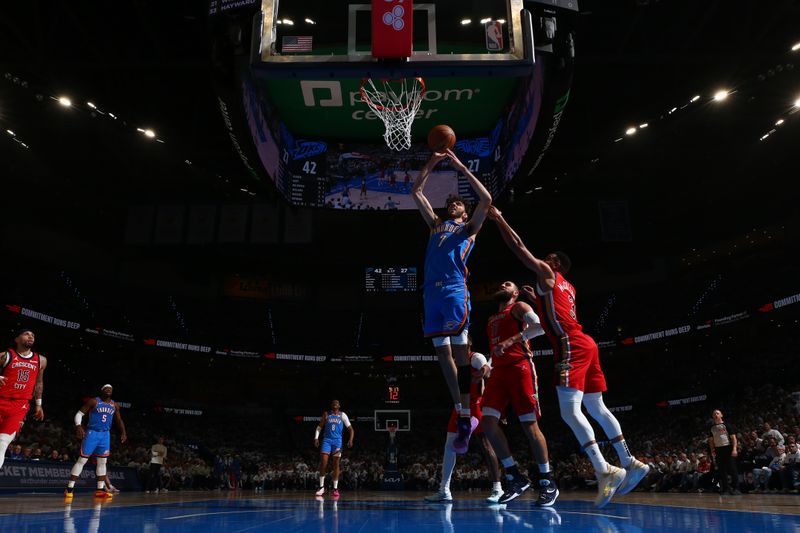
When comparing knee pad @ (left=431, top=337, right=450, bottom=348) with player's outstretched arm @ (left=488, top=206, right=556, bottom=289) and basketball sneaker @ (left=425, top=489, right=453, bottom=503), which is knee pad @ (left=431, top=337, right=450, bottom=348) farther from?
basketball sneaker @ (left=425, top=489, right=453, bottom=503)

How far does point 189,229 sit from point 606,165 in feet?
52.6

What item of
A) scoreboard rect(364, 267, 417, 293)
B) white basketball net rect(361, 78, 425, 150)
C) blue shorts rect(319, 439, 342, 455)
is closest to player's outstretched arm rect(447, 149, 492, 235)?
white basketball net rect(361, 78, 425, 150)

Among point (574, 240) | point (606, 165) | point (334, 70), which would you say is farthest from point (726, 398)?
point (334, 70)

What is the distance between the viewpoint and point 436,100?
13812 mm

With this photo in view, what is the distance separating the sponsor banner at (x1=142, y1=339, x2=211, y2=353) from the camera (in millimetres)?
27562

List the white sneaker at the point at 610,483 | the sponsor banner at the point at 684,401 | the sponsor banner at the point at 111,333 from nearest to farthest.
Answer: the white sneaker at the point at 610,483, the sponsor banner at the point at 684,401, the sponsor banner at the point at 111,333

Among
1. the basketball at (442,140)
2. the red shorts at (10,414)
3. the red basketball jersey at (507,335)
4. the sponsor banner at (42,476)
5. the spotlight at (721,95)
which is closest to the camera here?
the basketball at (442,140)

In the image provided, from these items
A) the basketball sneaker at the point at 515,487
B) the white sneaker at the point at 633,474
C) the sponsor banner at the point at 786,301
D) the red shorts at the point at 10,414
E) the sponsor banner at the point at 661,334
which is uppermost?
the sponsor banner at the point at 786,301

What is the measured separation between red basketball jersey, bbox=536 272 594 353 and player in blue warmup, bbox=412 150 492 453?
76 centimetres

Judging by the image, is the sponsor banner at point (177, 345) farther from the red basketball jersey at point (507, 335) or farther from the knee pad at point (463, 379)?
the knee pad at point (463, 379)

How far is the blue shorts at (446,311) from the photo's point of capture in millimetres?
4820

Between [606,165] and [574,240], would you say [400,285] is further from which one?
[606,165]

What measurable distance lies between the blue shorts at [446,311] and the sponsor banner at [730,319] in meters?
23.9

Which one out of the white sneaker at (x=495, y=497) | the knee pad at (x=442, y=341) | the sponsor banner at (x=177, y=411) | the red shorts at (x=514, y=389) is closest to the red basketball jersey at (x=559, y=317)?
the red shorts at (x=514, y=389)
